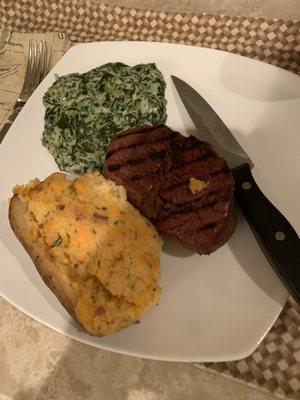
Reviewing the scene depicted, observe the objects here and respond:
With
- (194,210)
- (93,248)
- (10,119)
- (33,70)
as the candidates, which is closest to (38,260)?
(93,248)

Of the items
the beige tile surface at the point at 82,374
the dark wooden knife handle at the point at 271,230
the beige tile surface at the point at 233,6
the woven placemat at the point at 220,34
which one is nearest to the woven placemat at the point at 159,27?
the woven placemat at the point at 220,34

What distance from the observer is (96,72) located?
182cm

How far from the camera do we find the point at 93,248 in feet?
4.42

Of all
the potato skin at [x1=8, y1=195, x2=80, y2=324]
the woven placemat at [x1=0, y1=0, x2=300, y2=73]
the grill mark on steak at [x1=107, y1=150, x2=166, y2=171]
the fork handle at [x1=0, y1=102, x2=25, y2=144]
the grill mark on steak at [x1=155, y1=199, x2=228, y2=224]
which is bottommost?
the potato skin at [x1=8, y1=195, x2=80, y2=324]

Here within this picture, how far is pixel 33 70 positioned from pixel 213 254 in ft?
4.14

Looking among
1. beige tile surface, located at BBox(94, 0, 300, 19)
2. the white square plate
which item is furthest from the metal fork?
beige tile surface, located at BBox(94, 0, 300, 19)

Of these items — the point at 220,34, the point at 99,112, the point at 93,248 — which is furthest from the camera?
the point at 220,34

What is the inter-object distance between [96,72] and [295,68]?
813 millimetres

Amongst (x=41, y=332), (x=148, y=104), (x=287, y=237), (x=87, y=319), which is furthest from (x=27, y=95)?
(x=287, y=237)

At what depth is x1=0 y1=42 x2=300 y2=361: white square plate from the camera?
136 centimetres

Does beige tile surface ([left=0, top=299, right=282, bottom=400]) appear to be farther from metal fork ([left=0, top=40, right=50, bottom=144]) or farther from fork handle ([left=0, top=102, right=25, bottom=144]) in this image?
metal fork ([left=0, top=40, right=50, bottom=144])

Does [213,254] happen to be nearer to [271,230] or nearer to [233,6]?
[271,230]

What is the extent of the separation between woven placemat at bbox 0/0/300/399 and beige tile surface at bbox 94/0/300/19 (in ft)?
0.53

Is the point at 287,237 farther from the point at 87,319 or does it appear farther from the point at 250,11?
the point at 250,11
